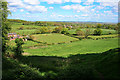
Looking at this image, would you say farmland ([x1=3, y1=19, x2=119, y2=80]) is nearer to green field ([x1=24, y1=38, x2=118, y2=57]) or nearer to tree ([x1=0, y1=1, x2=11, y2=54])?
green field ([x1=24, y1=38, x2=118, y2=57])

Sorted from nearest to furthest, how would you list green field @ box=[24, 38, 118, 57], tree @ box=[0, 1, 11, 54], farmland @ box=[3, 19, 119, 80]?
farmland @ box=[3, 19, 119, 80], tree @ box=[0, 1, 11, 54], green field @ box=[24, 38, 118, 57]

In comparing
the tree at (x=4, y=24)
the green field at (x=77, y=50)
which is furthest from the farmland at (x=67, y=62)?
the tree at (x=4, y=24)

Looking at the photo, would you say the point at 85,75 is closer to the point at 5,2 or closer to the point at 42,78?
the point at 42,78

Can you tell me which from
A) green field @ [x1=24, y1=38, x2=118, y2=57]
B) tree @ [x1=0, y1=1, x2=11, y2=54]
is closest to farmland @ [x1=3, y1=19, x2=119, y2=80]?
green field @ [x1=24, y1=38, x2=118, y2=57]

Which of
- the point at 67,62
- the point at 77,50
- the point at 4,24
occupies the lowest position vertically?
the point at 77,50

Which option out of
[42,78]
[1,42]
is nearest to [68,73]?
[42,78]

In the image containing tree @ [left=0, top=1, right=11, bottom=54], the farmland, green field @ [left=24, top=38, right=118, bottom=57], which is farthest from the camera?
green field @ [left=24, top=38, right=118, bottom=57]

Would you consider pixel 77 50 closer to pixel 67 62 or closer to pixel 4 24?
pixel 67 62

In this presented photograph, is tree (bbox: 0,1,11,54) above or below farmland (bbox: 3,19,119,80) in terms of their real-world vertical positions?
above

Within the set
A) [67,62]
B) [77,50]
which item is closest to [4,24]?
[67,62]

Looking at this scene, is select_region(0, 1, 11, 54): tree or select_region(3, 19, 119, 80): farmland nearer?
select_region(3, 19, 119, 80): farmland

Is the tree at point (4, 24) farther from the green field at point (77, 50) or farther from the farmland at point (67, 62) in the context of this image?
the green field at point (77, 50)

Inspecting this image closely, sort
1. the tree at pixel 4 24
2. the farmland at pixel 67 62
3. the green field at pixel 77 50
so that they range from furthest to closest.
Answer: the green field at pixel 77 50
the tree at pixel 4 24
the farmland at pixel 67 62

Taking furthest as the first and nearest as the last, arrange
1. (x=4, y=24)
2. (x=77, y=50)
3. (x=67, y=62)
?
(x=77, y=50)
(x=4, y=24)
(x=67, y=62)
